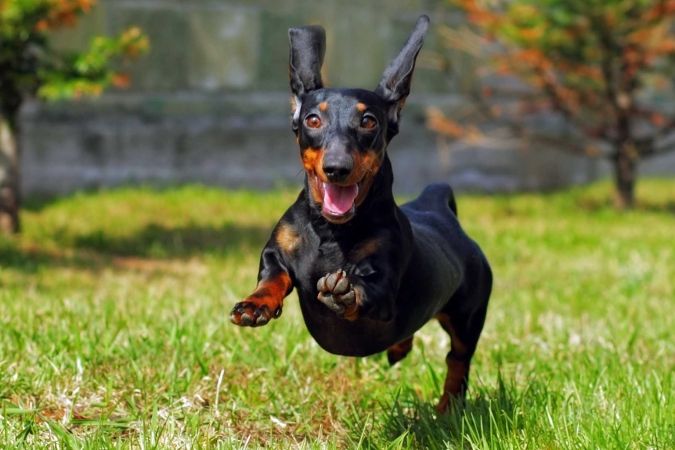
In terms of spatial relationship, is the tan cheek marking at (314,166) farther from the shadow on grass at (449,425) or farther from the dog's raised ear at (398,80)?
the shadow on grass at (449,425)

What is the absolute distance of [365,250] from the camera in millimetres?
2893

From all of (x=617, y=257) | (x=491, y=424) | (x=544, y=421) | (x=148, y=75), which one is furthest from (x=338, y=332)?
(x=148, y=75)

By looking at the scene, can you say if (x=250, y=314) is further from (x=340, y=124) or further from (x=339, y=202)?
(x=340, y=124)

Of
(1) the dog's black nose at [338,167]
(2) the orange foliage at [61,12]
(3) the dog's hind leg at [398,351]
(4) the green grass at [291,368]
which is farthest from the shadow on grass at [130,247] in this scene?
(1) the dog's black nose at [338,167]

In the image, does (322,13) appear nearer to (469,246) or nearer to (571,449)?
(469,246)

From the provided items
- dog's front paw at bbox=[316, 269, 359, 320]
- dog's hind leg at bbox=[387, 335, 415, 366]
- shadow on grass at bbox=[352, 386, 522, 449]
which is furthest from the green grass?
dog's front paw at bbox=[316, 269, 359, 320]

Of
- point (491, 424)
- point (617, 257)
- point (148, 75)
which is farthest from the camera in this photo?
point (148, 75)

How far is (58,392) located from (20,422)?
26 centimetres

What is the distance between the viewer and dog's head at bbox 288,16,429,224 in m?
2.72

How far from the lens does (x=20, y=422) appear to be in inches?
131

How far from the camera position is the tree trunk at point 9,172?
307 inches

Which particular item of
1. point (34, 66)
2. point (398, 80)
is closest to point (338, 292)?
point (398, 80)

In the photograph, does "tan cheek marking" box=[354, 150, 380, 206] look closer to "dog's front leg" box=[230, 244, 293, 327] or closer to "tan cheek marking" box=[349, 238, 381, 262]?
"tan cheek marking" box=[349, 238, 381, 262]

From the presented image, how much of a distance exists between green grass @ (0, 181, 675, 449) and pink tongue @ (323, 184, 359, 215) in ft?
2.45
